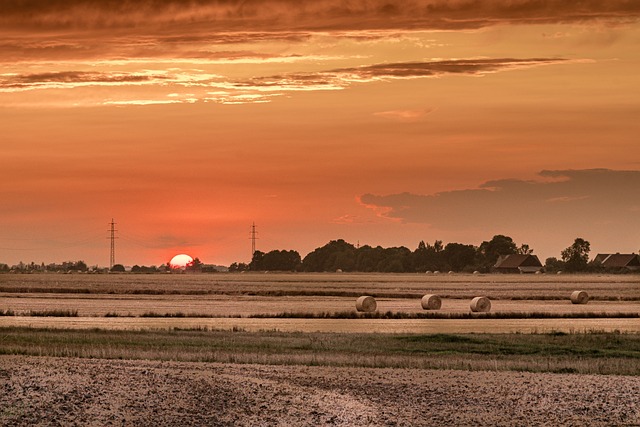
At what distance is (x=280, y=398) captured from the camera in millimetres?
23141

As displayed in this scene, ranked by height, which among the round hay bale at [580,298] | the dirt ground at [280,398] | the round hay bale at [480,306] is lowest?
the dirt ground at [280,398]

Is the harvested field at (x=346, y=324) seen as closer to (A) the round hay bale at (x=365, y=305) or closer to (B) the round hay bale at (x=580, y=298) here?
(A) the round hay bale at (x=365, y=305)

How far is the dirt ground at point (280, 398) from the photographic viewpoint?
21016 mm

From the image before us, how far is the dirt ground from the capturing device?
2102 centimetres

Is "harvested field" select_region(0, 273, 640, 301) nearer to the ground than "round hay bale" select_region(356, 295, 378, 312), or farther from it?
farther from it

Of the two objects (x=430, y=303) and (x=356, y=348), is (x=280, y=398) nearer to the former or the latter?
(x=356, y=348)

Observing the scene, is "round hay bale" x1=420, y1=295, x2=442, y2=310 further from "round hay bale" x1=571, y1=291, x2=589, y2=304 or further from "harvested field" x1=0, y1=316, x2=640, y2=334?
"round hay bale" x1=571, y1=291, x2=589, y2=304

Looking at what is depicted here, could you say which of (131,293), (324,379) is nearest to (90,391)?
(324,379)

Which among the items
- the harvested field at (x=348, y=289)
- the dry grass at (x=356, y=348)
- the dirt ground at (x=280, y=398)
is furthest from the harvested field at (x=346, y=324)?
Result: the harvested field at (x=348, y=289)

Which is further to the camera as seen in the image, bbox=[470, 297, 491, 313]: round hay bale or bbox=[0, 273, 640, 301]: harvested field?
bbox=[0, 273, 640, 301]: harvested field

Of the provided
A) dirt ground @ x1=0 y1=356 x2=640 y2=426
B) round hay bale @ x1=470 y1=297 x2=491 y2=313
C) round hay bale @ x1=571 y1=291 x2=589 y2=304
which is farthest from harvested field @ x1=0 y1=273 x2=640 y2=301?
dirt ground @ x1=0 y1=356 x2=640 y2=426

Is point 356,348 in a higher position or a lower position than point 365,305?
lower

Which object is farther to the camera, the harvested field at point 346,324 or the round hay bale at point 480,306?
the round hay bale at point 480,306

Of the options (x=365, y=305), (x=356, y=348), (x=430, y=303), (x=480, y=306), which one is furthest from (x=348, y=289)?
(x=356, y=348)
